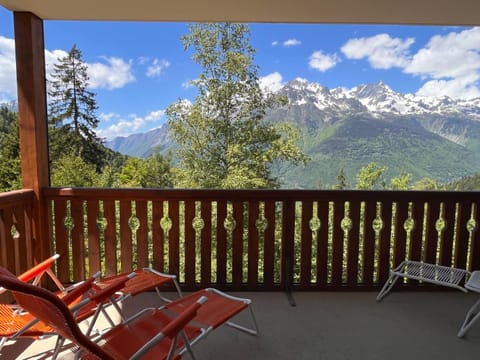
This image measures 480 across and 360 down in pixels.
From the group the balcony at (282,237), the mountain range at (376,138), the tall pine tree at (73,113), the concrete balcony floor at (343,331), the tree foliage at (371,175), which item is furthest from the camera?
the tree foliage at (371,175)

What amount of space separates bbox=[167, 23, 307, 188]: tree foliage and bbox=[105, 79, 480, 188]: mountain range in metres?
0.41

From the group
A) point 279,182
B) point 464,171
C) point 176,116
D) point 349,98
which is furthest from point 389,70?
point 176,116

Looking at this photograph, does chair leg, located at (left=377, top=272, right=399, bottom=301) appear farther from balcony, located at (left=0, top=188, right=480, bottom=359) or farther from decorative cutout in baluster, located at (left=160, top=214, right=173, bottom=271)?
decorative cutout in baluster, located at (left=160, top=214, right=173, bottom=271)

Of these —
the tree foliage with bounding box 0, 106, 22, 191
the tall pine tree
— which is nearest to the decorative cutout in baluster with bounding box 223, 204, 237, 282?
the tree foliage with bounding box 0, 106, 22, 191

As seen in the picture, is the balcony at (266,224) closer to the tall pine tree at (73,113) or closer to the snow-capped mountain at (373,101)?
the tall pine tree at (73,113)

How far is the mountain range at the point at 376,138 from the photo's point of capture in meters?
6.69

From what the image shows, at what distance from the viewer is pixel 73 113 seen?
18.8 feet

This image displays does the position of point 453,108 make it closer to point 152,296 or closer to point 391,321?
point 391,321

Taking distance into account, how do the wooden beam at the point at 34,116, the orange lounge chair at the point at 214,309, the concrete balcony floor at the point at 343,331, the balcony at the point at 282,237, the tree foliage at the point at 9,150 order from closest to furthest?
the orange lounge chair at the point at 214,309, the concrete balcony floor at the point at 343,331, the wooden beam at the point at 34,116, the balcony at the point at 282,237, the tree foliage at the point at 9,150

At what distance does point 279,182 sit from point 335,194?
445 cm

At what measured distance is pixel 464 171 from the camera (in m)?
6.27

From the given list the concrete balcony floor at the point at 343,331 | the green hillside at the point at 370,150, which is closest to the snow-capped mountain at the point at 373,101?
the green hillside at the point at 370,150

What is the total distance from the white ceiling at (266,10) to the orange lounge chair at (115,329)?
6.99 ft

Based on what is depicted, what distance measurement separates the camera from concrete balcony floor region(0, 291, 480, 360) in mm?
1904
